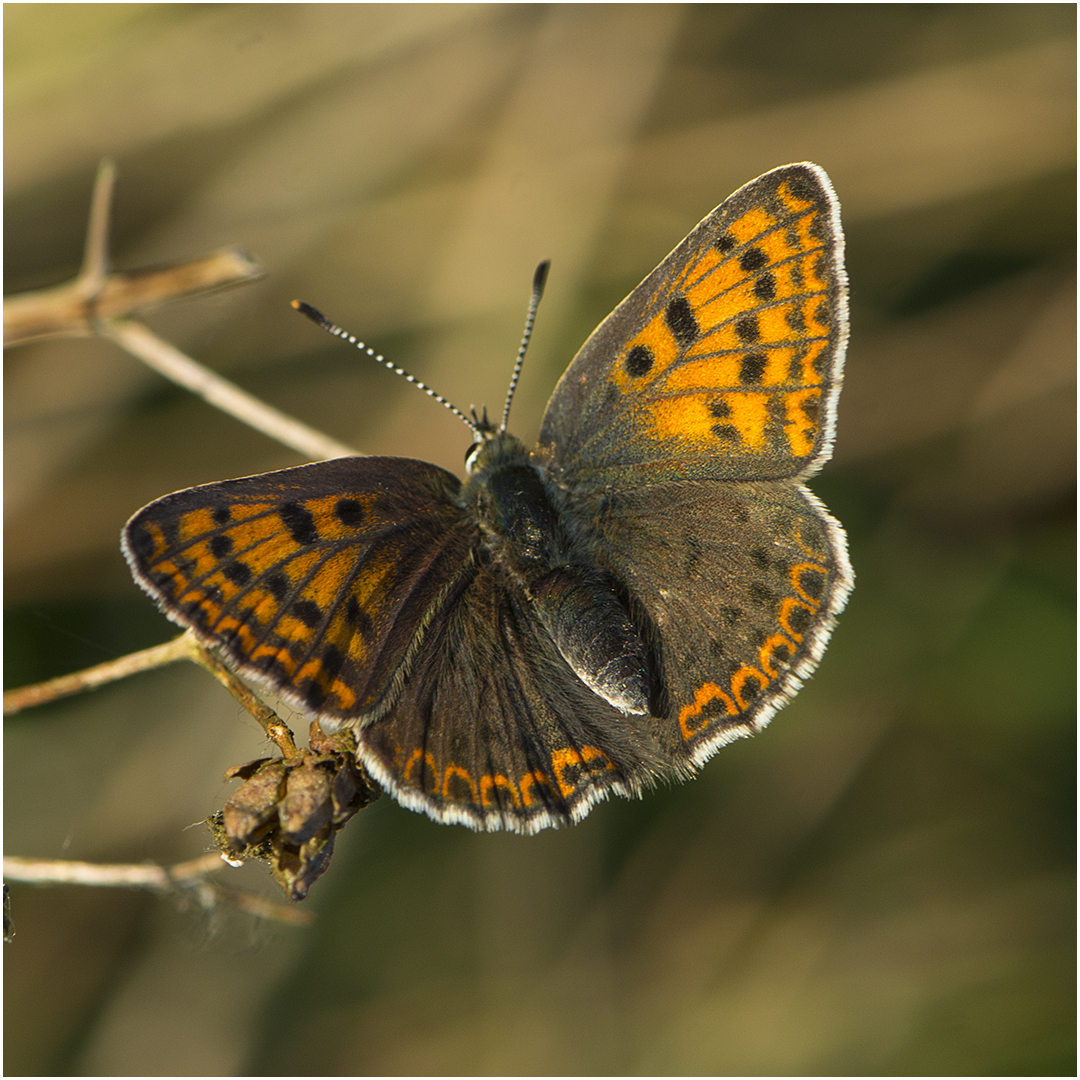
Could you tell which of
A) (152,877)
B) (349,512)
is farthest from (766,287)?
(152,877)

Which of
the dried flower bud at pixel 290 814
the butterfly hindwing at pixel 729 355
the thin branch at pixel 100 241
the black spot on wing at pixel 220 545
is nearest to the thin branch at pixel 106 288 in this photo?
the thin branch at pixel 100 241

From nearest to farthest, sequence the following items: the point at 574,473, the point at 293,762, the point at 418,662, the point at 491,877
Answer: the point at 293,762, the point at 418,662, the point at 574,473, the point at 491,877

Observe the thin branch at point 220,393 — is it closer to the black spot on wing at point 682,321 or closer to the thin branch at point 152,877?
the black spot on wing at point 682,321

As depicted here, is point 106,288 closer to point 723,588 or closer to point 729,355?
point 729,355

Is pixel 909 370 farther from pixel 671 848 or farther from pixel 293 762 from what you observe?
pixel 293 762

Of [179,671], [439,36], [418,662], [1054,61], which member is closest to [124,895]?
[179,671]
